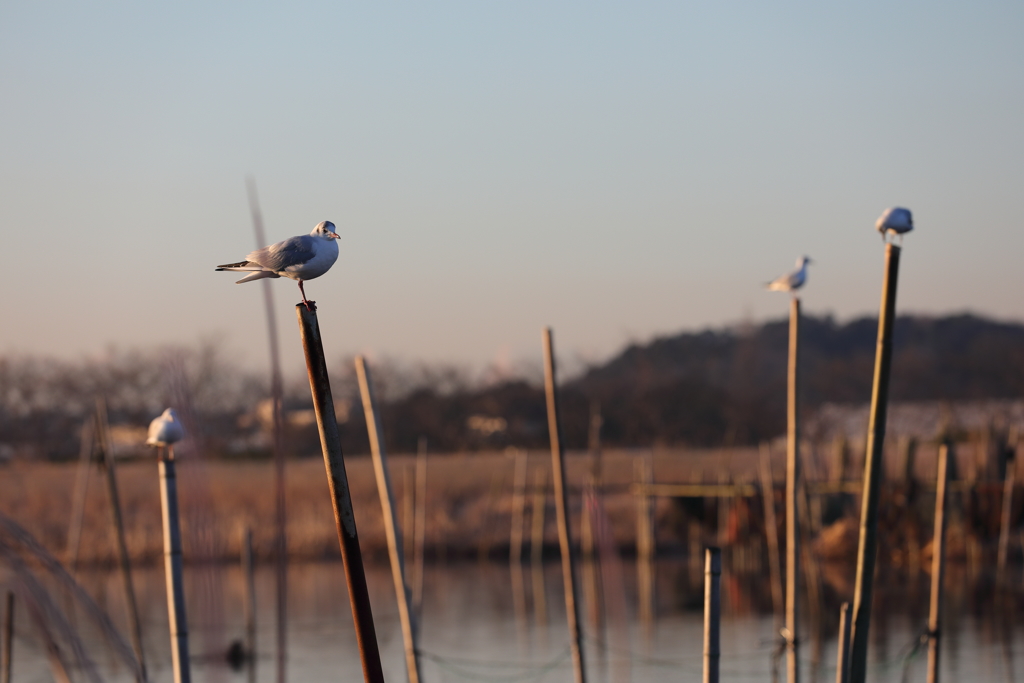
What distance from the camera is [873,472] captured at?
7914 millimetres

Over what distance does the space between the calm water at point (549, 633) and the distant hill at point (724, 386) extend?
18.4 meters

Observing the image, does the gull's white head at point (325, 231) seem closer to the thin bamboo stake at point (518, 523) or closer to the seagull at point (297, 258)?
the seagull at point (297, 258)

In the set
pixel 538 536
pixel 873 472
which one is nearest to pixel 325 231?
pixel 873 472

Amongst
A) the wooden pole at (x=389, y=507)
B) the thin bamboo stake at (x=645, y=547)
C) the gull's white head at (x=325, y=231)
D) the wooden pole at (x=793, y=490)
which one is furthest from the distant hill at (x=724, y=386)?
the gull's white head at (x=325, y=231)

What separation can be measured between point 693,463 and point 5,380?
36.2m

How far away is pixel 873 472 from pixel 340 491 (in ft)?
14.3

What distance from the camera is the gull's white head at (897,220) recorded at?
771 centimetres

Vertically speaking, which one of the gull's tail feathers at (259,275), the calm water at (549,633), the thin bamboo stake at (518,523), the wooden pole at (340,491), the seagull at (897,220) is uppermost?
the seagull at (897,220)

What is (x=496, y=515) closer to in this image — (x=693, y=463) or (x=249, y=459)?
(x=693, y=463)

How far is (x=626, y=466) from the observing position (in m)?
39.9

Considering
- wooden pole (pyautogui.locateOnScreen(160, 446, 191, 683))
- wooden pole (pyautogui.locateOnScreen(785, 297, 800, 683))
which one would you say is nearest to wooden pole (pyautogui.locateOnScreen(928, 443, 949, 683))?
wooden pole (pyautogui.locateOnScreen(785, 297, 800, 683))

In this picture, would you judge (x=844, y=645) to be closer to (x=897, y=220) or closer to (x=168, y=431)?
(x=897, y=220)

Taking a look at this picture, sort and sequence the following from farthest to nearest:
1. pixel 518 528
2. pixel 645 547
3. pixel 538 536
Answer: pixel 518 528
pixel 538 536
pixel 645 547

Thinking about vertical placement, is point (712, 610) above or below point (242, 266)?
below
